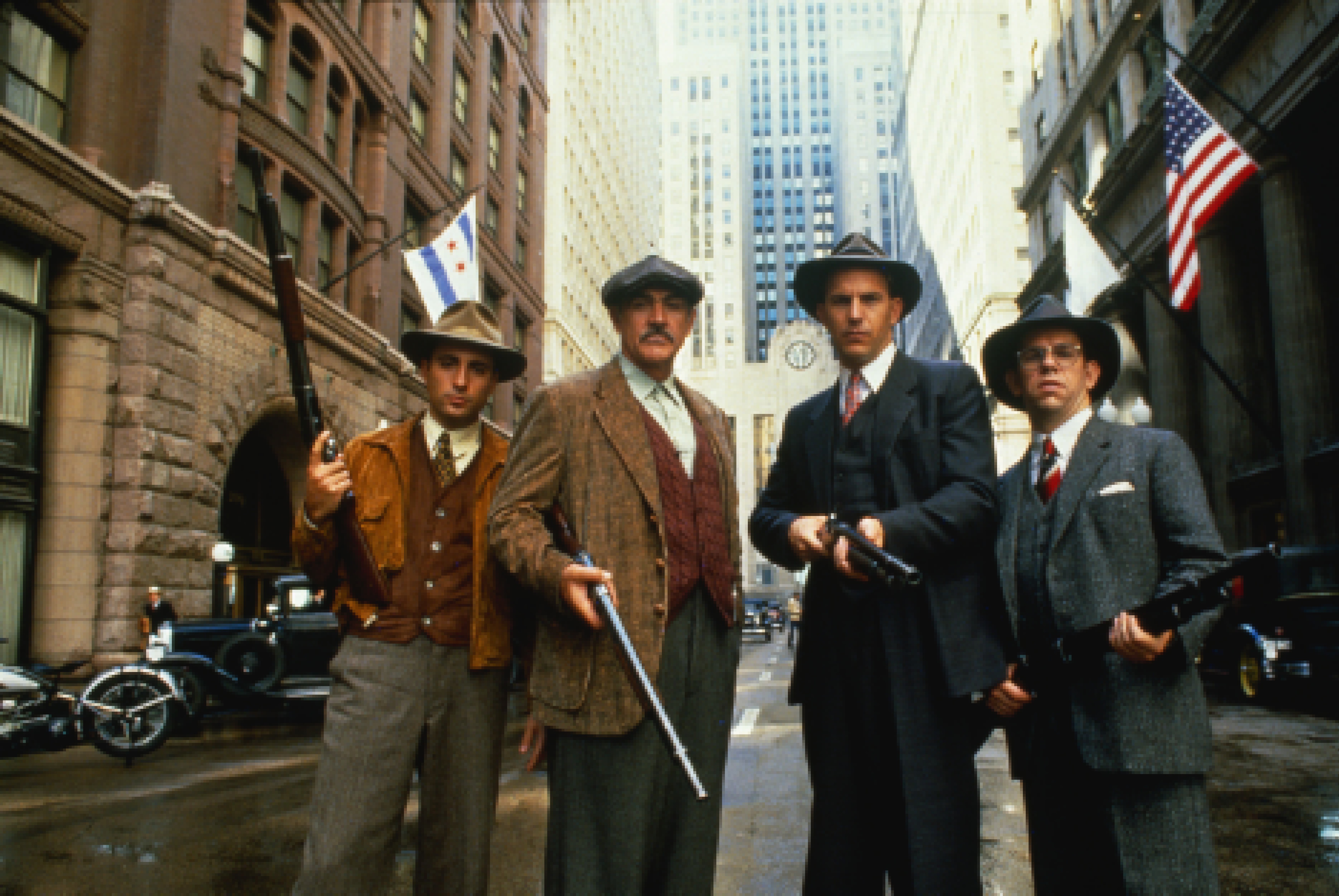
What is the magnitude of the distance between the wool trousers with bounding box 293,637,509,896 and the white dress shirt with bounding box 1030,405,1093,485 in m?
2.15

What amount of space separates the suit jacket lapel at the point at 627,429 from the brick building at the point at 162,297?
1369 cm

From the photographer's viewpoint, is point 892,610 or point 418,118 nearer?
point 892,610

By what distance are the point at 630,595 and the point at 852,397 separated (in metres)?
1.09

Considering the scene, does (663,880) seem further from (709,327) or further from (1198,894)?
(709,327)

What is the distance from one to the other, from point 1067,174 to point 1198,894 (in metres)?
35.7

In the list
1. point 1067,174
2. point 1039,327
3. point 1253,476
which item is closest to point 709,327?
point 1067,174

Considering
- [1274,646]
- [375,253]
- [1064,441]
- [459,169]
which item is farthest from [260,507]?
[1064,441]

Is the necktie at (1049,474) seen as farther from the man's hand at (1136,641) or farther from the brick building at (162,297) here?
the brick building at (162,297)

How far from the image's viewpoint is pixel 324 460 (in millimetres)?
3354

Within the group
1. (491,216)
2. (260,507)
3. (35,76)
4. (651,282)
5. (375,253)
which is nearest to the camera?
(651,282)

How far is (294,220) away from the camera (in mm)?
21000

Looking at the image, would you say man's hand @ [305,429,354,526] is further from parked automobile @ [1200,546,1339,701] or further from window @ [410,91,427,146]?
window @ [410,91,427,146]

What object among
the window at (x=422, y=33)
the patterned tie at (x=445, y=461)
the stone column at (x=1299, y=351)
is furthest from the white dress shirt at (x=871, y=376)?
the window at (x=422, y=33)

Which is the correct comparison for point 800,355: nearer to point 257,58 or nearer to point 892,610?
point 257,58
